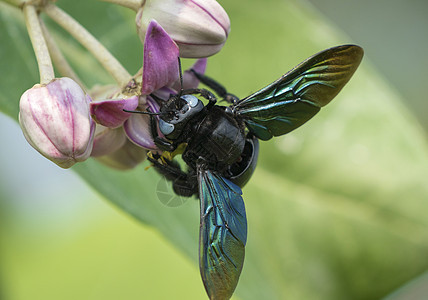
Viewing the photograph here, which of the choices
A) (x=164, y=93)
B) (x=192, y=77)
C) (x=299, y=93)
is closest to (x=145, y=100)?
(x=164, y=93)

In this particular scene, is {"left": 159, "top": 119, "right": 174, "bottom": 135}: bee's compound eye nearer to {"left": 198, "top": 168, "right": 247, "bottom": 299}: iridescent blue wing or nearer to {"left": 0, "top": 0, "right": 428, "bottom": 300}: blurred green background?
{"left": 198, "top": 168, "right": 247, "bottom": 299}: iridescent blue wing

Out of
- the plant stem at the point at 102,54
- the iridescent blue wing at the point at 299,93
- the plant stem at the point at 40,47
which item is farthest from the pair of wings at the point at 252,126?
the plant stem at the point at 40,47

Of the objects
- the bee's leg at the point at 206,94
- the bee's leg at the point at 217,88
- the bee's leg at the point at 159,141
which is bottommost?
the bee's leg at the point at 159,141

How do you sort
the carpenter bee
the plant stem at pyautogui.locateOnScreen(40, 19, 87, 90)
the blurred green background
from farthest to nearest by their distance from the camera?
the blurred green background, the plant stem at pyautogui.locateOnScreen(40, 19, 87, 90), the carpenter bee

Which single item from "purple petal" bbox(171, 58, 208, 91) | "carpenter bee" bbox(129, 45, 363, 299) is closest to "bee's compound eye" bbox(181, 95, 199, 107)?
"carpenter bee" bbox(129, 45, 363, 299)

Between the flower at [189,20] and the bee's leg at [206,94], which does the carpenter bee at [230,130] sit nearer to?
the bee's leg at [206,94]

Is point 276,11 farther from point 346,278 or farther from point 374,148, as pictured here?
point 346,278

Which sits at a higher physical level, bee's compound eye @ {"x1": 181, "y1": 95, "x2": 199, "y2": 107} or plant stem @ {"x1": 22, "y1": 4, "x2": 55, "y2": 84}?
bee's compound eye @ {"x1": 181, "y1": 95, "x2": 199, "y2": 107}
